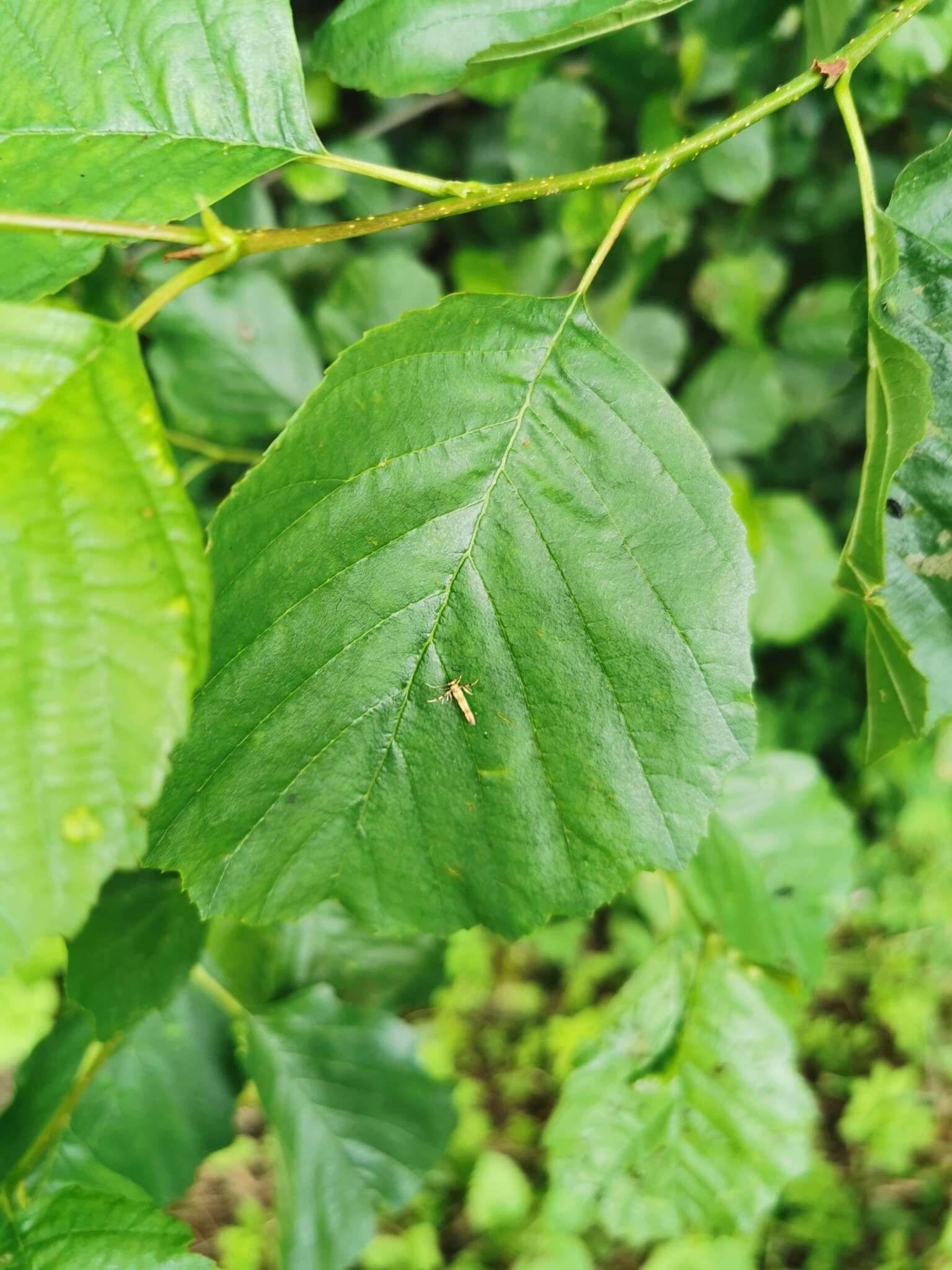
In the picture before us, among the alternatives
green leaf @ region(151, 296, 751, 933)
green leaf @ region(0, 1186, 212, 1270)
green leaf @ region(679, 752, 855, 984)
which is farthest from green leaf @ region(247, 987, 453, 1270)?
green leaf @ region(151, 296, 751, 933)

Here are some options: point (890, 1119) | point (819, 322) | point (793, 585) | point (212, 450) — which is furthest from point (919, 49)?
point (890, 1119)

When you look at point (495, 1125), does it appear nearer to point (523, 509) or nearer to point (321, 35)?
point (523, 509)

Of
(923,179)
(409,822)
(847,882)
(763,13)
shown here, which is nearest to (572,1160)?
(847,882)

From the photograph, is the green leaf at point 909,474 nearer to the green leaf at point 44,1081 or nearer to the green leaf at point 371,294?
the green leaf at point 371,294

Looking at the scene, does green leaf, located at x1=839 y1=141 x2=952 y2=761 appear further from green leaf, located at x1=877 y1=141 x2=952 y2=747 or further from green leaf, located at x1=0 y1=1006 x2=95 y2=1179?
green leaf, located at x1=0 y1=1006 x2=95 y2=1179

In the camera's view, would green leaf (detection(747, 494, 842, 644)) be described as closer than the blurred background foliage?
No
